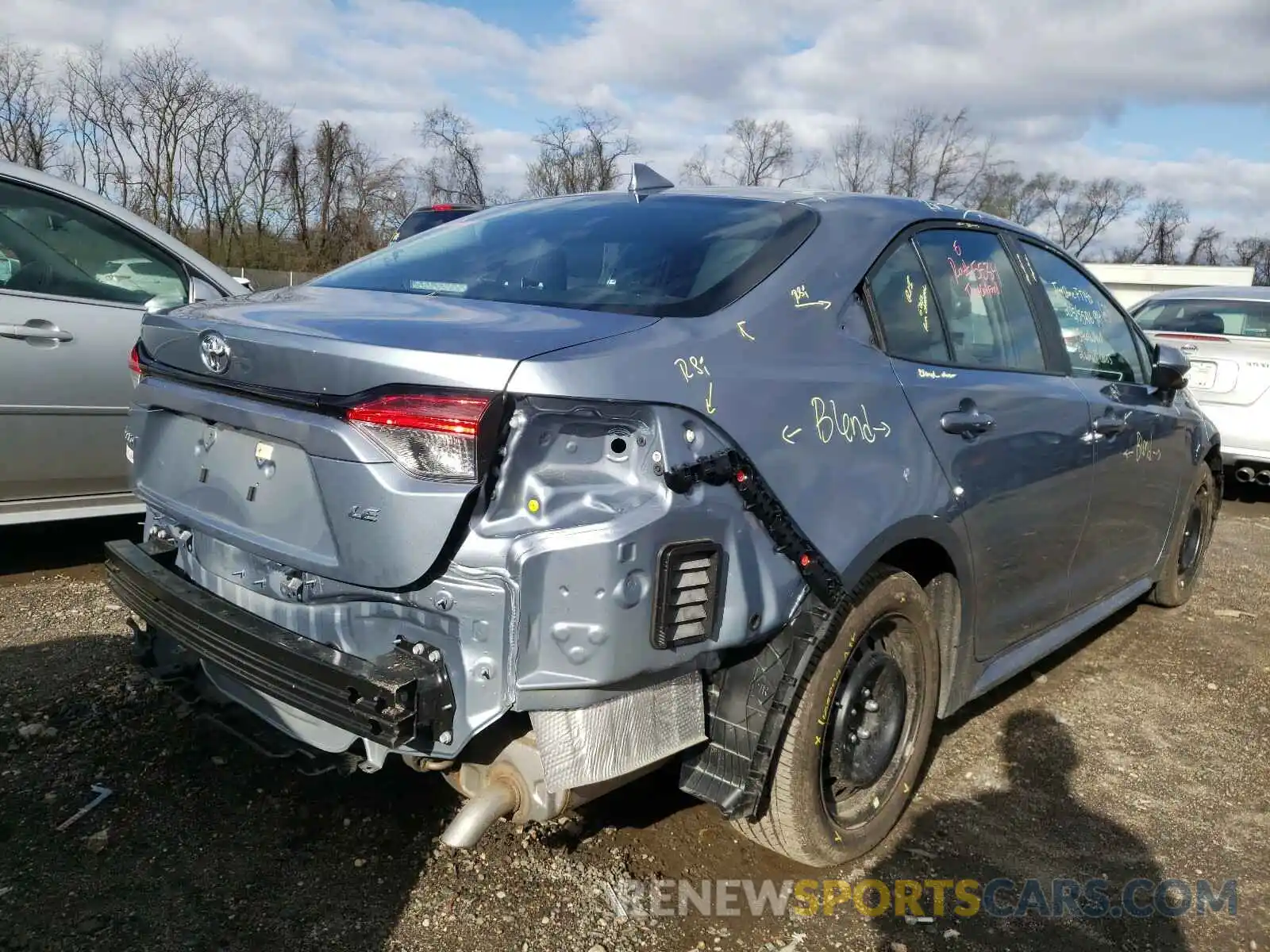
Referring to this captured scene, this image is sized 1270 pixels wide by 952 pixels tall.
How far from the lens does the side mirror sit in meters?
4.09

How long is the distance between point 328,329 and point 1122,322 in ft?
11.1

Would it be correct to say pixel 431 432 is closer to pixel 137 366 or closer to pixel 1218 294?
pixel 137 366

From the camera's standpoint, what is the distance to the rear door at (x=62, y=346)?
4.05 meters

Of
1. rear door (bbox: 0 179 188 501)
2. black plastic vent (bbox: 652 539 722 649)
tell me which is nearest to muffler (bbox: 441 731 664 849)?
black plastic vent (bbox: 652 539 722 649)

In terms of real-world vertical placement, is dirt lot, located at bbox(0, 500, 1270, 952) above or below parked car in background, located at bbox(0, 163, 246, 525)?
below

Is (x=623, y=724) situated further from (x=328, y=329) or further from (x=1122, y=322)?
(x=1122, y=322)

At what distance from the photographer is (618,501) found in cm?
191

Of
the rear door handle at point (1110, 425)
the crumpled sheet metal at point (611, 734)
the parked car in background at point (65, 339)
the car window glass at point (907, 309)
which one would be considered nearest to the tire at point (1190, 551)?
the rear door handle at point (1110, 425)

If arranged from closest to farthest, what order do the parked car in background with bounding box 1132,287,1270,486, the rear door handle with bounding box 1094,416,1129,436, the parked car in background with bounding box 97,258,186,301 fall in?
1. the rear door handle with bounding box 1094,416,1129,436
2. the parked car in background with bounding box 97,258,186,301
3. the parked car in background with bounding box 1132,287,1270,486

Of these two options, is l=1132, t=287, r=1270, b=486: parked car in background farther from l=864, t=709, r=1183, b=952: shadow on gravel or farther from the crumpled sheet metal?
the crumpled sheet metal

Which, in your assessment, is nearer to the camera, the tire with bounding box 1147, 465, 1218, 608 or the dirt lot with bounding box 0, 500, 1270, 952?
the dirt lot with bounding box 0, 500, 1270, 952

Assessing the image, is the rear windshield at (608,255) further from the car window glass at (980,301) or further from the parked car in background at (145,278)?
the parked car in background at (145,278)

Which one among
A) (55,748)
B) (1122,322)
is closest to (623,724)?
(55,748)

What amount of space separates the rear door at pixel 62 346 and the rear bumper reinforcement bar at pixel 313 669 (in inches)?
80.0
